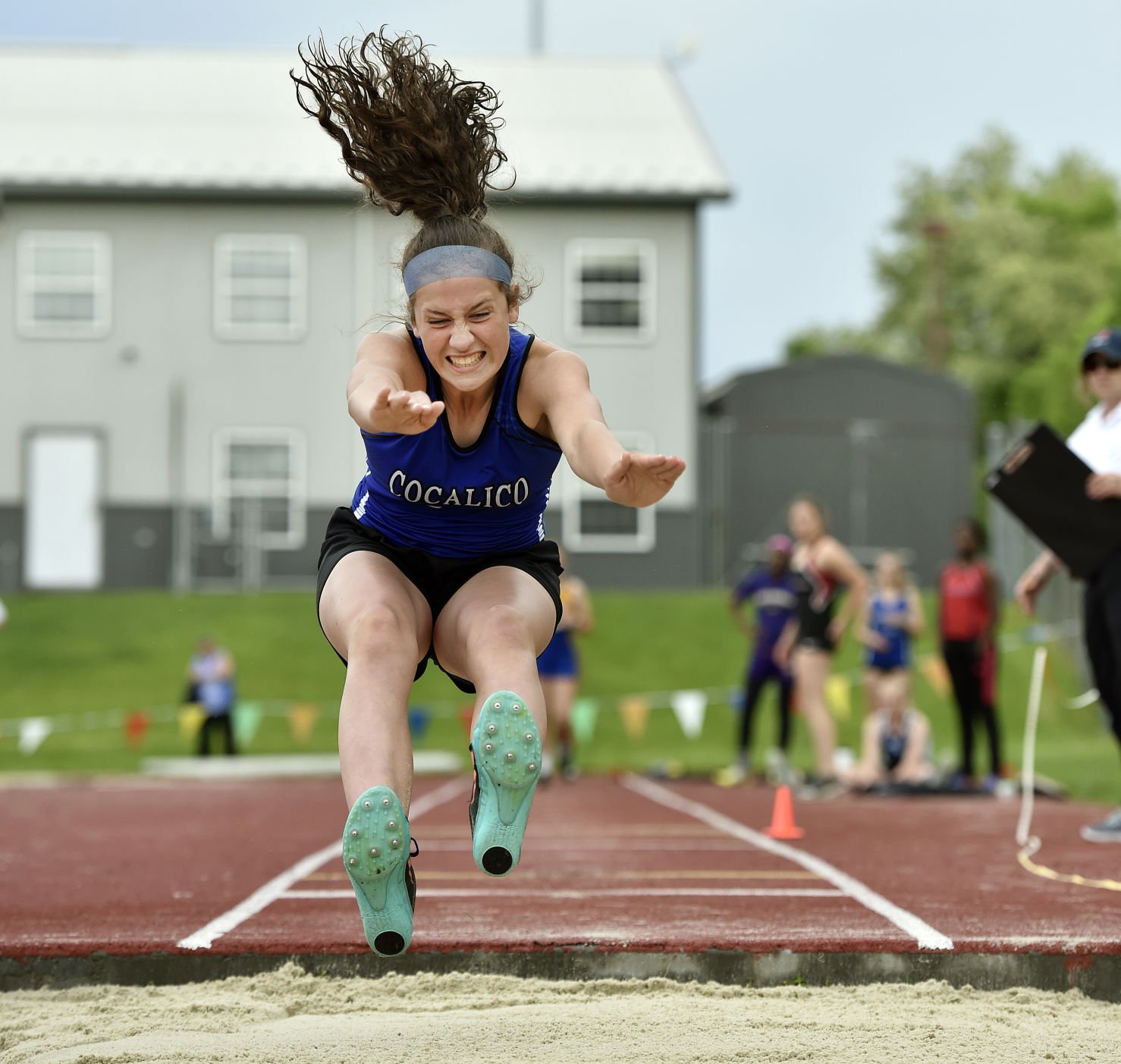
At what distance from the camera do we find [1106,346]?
296 inches

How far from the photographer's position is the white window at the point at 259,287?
26.4 metres

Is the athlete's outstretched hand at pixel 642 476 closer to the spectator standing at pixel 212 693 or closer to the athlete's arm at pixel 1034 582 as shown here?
the athlete's arm at pixel 1034 582

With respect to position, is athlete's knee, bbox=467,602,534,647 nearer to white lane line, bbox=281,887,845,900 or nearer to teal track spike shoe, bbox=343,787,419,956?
teal track spike shoe, bbox=343,787,419,956

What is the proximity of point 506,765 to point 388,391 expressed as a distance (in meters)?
0.90

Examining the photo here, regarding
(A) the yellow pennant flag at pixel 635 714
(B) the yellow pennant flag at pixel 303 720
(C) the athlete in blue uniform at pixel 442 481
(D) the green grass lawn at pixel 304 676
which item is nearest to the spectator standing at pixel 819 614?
(D) the green grass lawn at pixel 304 676

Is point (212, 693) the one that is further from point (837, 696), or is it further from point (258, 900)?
point (258, 900)

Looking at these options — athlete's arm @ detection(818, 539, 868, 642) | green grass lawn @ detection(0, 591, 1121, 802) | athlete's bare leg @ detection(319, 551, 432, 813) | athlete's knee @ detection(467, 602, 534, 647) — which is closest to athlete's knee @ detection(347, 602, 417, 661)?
athlete's bare leg @ detection(319, 551, 432, 813)

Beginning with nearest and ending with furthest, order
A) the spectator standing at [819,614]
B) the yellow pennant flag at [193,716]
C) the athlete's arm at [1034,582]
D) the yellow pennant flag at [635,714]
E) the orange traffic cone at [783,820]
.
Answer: the athlete's arm at [1034,582] → the orange traffic cone at [783,820] → the spectator standing at [819,614] → the yellow pennant flag at [193,716] → the yellow pennant flag at [635,714]

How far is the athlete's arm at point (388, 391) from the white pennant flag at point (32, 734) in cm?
1314

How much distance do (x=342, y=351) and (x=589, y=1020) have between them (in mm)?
23196

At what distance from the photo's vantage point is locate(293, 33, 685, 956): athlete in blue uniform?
12.6 ft

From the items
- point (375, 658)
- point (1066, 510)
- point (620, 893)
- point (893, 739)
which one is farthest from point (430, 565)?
point (893, 739)

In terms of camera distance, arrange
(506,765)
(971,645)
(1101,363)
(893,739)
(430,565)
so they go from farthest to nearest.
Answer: (893,739) < (971,645) < (1101,363) < (430,565) < (506,765)

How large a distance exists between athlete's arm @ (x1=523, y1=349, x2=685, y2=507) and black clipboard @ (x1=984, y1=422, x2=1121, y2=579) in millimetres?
3688
